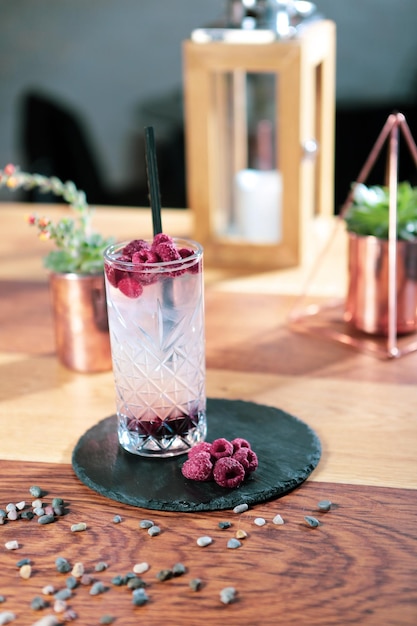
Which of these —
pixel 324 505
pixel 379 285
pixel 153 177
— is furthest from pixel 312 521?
pixel 379 285

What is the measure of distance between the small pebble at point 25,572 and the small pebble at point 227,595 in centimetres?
20

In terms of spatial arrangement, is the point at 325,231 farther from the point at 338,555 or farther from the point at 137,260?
the point at 338,555

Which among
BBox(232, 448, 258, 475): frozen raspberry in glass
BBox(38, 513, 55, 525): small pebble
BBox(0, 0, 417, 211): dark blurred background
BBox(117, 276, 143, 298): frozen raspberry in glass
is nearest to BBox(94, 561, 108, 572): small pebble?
BBox(38, 513, 55, 525): small pebble

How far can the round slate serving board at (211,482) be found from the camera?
3.47ft

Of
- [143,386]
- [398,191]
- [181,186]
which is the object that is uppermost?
[398,191]

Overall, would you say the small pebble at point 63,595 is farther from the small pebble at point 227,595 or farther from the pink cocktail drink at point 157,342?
the pink cocktail drink at point 157,342

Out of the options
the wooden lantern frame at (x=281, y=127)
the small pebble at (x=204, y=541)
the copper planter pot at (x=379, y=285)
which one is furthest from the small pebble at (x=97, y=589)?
the wooden lantern frame at (x=281, y=127)

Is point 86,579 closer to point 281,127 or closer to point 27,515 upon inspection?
point 27,515

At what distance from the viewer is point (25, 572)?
0.95 metres

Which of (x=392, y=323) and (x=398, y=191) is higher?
(x=398, y=191)

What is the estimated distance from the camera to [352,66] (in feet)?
9.07

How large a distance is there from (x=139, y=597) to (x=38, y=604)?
10cm

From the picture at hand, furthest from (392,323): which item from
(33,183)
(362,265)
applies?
(33,183)

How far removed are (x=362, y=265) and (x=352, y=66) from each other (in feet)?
4.79
